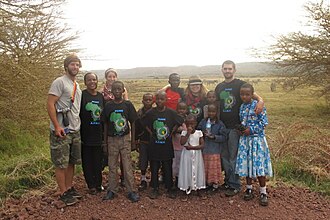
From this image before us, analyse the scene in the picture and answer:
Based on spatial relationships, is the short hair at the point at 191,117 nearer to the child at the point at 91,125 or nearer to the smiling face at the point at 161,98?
the smiling face at the point at 161,98

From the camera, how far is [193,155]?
4.68 m

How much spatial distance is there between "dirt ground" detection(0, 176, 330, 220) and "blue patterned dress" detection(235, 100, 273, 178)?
0.43 m

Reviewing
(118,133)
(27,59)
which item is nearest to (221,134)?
(118,133)

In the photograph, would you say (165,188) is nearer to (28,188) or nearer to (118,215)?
(118,215)

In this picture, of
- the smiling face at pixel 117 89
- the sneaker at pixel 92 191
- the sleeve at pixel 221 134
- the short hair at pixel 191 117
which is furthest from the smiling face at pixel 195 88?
the sneaker at pixel 92 191

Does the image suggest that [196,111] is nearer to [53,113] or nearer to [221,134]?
[221,134]

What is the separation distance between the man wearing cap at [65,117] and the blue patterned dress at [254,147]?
7.06 feet

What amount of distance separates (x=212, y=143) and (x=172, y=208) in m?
1.04

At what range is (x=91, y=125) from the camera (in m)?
4.64

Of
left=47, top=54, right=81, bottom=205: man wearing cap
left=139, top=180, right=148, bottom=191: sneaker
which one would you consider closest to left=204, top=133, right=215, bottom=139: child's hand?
left=139, top=180, right=148, bottom=191: sneaker

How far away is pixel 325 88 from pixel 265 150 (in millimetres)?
10422

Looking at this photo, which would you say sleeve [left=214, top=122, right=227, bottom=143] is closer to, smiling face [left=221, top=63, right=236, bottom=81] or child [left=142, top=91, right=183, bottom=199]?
child [left=142, top=91, right=183, bottom=199]

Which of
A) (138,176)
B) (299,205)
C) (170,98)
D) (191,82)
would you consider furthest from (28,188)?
(299,205)

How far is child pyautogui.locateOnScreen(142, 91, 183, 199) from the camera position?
4676 millimetres
